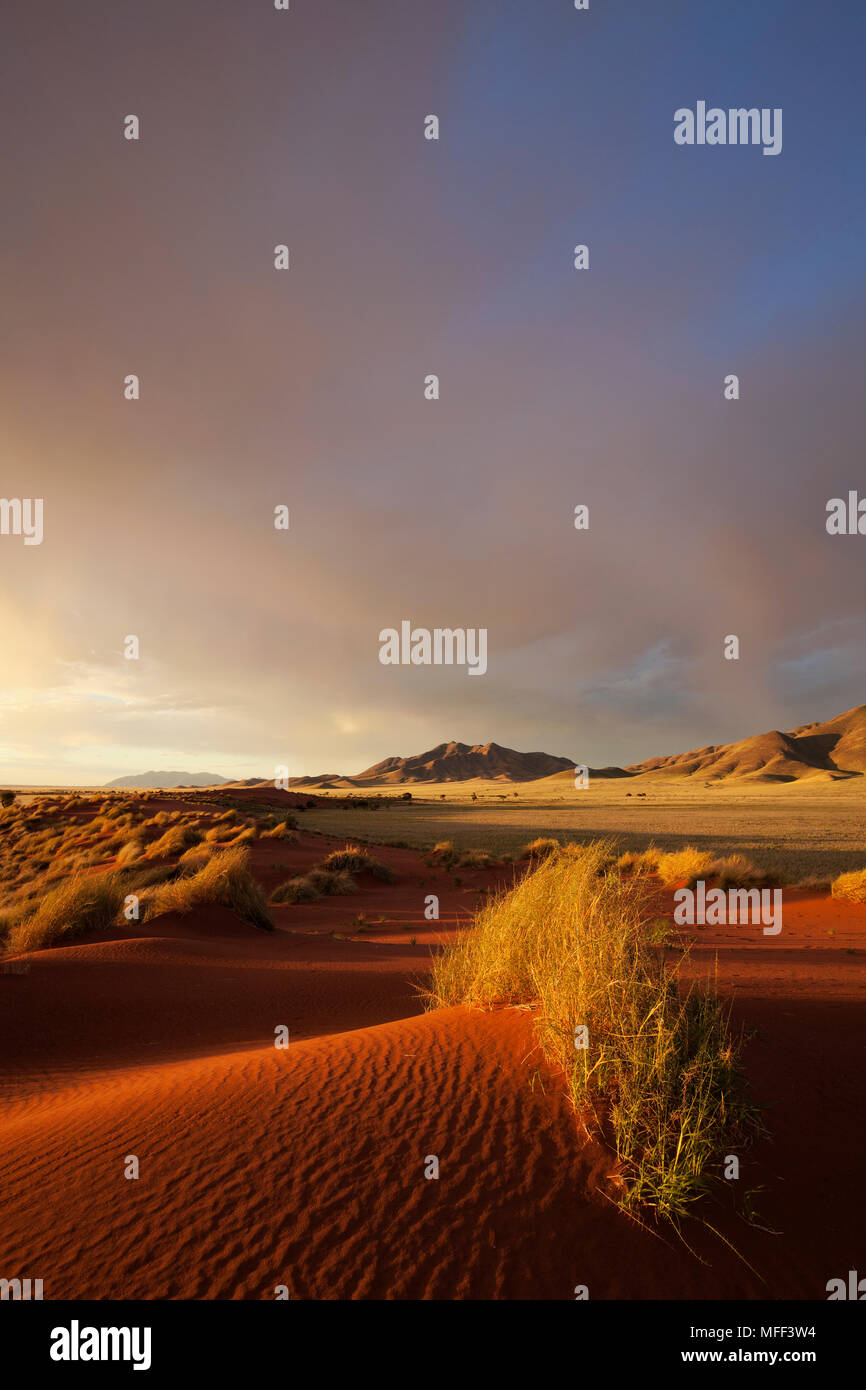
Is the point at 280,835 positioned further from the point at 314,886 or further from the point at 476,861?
the point at 476,861

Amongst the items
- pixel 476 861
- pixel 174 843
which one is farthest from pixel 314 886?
pixel 476 861

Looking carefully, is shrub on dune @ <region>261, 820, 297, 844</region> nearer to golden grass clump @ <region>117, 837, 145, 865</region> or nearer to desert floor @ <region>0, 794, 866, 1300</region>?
golden grass clump @ <region>117, 837, 145, 865</region>

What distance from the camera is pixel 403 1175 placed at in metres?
3.78

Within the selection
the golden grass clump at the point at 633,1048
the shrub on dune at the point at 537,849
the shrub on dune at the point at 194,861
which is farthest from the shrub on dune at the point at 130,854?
the golden grass clump at the point at 633,1048

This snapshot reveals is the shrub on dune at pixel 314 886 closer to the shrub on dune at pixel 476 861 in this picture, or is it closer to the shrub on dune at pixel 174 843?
the shrub on dune at pixel 174 843

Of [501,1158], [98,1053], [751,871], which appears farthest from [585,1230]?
[751,871]

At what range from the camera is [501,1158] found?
3887 millimetres

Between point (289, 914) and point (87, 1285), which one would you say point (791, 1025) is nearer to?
point (87, 1285)

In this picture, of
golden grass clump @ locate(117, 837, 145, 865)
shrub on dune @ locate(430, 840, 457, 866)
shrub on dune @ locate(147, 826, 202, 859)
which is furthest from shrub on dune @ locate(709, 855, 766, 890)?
golden grass clump @ locate(117, 837, 145, 865)

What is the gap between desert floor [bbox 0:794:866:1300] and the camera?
3.18 m

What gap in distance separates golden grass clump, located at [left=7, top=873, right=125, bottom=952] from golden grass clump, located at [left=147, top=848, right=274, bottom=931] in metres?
1.00

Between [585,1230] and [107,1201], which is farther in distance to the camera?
[107,1201]
